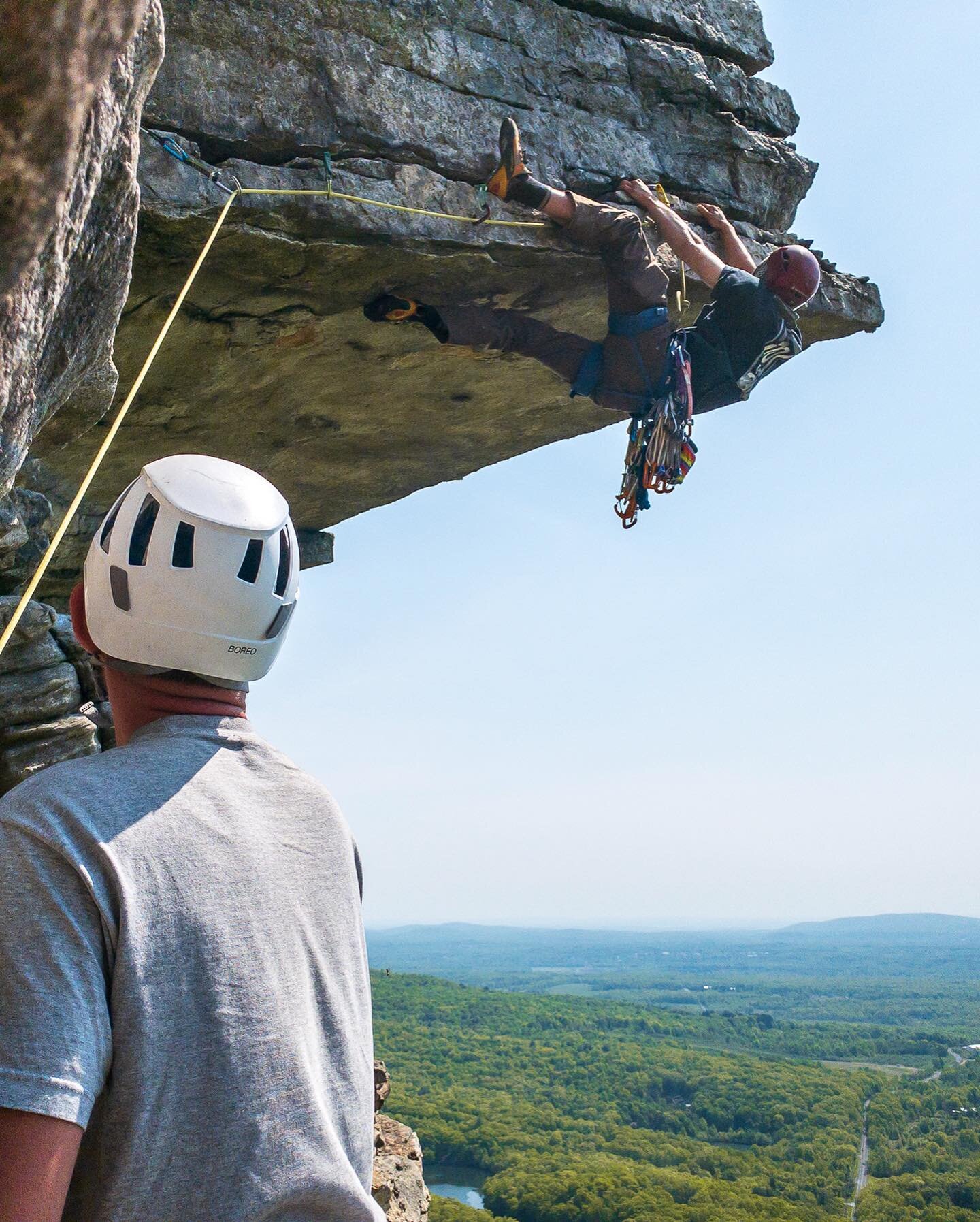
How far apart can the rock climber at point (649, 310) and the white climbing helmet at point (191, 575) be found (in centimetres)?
398

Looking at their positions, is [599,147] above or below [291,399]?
above

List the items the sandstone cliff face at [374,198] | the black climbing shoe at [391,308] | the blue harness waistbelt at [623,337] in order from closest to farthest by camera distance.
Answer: the sandstone cliff face at [374,198] < the black climbing shoe at [391,308] < the blue harness waistbelt at [623,337]

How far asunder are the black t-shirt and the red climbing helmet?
2.1 inches

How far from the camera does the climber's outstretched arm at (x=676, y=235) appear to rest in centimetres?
553

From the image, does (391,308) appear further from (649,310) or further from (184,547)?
(184,547)

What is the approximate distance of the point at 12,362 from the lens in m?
1.58

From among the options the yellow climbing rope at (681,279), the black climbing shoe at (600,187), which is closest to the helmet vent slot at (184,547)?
the black climbing shoe at (600,187)

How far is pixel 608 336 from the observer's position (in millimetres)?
5840

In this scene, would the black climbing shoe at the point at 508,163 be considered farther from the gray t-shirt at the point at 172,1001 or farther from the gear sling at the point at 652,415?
the gray t-shirt at the point at 172,1001

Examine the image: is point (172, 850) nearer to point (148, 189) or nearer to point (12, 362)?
point (12, 362)

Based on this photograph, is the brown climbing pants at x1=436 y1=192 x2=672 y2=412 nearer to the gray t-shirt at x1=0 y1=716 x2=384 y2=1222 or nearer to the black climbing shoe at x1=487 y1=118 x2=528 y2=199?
the black climbing shoe at x1=487 y1=118 x2=528 y2=199

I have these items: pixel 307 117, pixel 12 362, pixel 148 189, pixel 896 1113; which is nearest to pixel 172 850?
pixel 12 362

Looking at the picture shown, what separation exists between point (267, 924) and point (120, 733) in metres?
0.46

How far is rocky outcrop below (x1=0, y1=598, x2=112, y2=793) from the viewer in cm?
488
